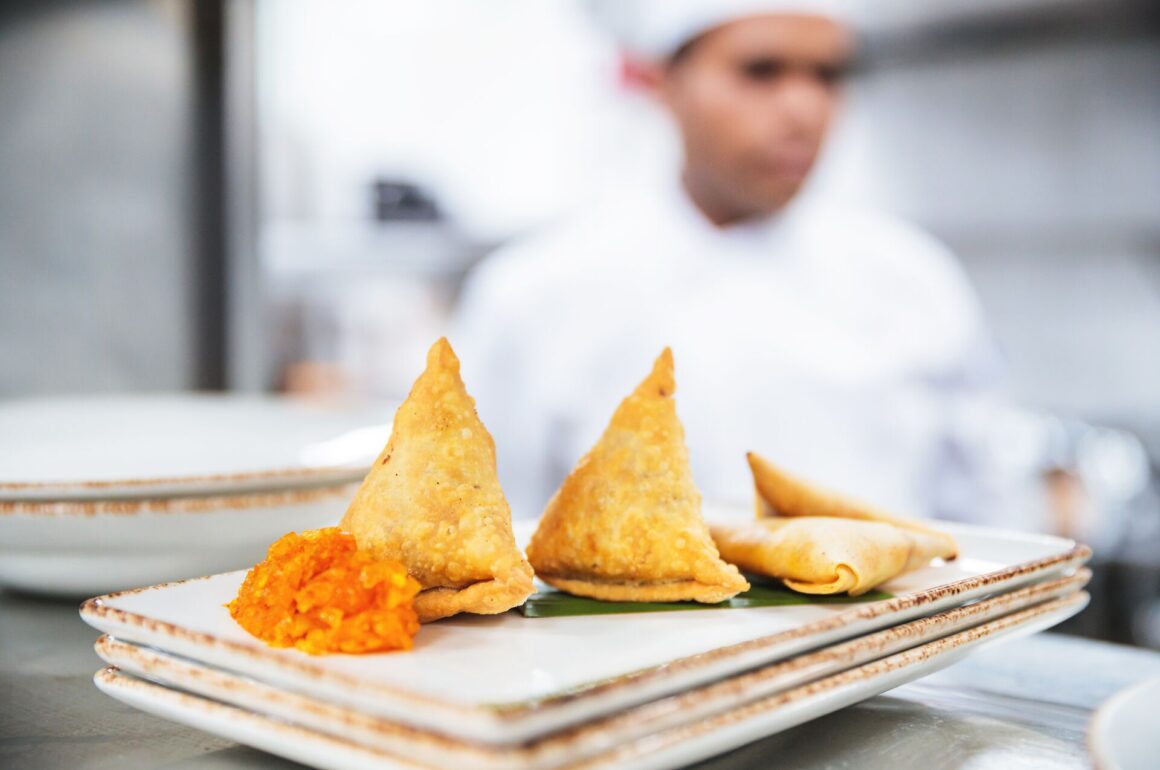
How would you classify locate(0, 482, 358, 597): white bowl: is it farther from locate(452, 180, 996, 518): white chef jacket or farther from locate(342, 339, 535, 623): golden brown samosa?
locate(452, 180, 996, 518): white chef jacket

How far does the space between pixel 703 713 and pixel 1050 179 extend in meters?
3.82

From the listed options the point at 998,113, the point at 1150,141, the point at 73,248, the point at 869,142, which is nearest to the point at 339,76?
the point at 869,142

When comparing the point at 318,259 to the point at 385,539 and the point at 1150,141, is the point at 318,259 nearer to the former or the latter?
the point at 1150,141

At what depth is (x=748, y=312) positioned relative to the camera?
12.8ft

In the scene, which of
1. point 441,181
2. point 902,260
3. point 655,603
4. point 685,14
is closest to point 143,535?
point 655,603

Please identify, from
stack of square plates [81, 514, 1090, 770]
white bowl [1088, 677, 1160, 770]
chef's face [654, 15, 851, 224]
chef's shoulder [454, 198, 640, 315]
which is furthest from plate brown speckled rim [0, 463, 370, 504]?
chef's shoulder [454, 198, 640, 315]

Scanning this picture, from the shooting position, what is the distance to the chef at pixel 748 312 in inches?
145

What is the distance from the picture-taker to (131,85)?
151cm

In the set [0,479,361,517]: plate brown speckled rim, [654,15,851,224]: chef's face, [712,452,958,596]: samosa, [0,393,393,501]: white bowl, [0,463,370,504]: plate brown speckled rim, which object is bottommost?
[712,452,958,596]: samosa

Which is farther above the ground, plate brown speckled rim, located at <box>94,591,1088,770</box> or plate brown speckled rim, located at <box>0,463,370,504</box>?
plate brown speckled rim, located at <box>0,463,370,504</box>

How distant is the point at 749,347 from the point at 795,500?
9.98ft

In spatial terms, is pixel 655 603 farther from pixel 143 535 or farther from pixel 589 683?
pixel 143 535

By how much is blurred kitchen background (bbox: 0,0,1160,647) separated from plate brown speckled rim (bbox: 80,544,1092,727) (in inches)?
40.1

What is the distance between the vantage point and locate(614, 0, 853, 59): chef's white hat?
137 inches
